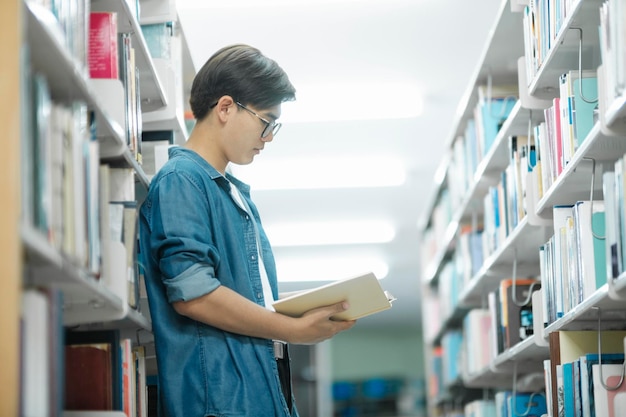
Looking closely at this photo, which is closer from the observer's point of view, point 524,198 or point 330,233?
point 524,198

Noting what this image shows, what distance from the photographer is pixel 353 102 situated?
595 cm

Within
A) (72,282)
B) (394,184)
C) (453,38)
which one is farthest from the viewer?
(394,184)

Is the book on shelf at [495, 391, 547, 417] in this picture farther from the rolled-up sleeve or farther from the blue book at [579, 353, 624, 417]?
the rolled-up sleeve

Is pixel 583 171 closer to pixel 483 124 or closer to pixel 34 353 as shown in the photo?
pixel 483 124

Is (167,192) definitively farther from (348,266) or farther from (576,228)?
(348,266)

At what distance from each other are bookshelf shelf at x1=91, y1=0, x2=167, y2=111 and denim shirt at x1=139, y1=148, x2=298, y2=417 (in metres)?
0.42

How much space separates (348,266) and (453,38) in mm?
4721

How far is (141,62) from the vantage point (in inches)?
113

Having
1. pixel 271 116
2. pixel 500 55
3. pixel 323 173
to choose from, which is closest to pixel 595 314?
pixel 271 116

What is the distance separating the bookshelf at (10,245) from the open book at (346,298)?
950 mm

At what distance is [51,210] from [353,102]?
445 cm

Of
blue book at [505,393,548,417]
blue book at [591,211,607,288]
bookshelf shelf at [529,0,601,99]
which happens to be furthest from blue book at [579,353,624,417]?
blue book at [505,393,548,417]

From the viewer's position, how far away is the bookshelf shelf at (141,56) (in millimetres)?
2521

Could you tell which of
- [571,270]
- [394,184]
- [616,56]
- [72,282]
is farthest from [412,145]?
[72,282]
